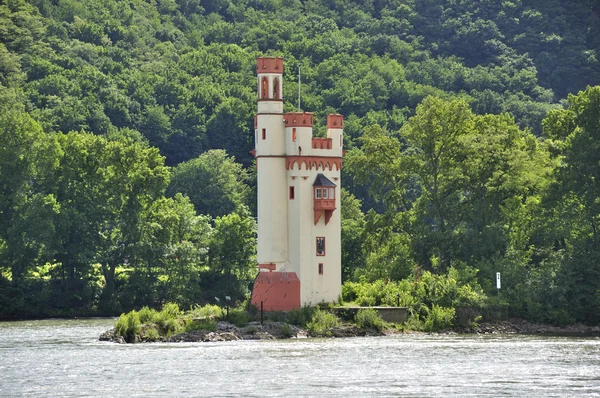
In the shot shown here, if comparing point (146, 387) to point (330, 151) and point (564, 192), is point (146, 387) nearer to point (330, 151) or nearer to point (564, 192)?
point (330, 151)

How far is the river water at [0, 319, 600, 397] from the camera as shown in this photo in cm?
6494

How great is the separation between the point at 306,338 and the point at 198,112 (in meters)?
83.1

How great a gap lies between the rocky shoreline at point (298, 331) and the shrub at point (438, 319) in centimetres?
45

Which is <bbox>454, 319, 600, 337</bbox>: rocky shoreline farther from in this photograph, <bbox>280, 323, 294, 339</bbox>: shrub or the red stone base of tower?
<bbox>280, 323, 294, 339</bbox>: shrub

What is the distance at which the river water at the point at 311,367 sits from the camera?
64938mm

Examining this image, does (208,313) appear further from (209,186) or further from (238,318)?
(209,186)

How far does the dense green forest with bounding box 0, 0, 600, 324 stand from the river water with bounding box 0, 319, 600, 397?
42.0 feet

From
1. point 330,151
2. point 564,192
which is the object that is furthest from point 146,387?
point 564,192

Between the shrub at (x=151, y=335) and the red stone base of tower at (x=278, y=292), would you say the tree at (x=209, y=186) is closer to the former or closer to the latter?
the red stone base of tower at (x=278, y=292)

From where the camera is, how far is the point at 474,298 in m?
94.9

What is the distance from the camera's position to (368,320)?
297 feet

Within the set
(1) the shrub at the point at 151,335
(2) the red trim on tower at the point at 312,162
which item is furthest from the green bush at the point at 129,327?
(2) the red trim on tower at the point at 312,162

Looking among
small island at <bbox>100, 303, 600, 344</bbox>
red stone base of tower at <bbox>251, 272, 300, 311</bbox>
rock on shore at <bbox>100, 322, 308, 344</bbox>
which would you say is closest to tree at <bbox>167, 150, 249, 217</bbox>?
red stone base of tower at <bbox>251, 272, 300, 311</bbox>

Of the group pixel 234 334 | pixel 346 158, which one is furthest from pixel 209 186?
pixel 234 334
